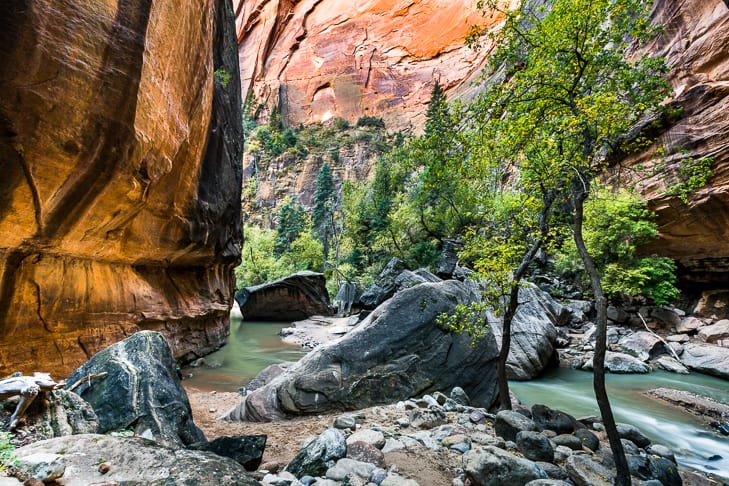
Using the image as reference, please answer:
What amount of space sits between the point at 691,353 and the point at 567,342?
157 inches

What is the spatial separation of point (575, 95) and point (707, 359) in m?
13.0

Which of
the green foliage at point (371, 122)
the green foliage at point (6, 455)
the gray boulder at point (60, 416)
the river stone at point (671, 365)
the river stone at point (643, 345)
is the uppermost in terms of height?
the green foliage at point (371, 122)

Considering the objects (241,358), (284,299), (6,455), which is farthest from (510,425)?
(284,299)

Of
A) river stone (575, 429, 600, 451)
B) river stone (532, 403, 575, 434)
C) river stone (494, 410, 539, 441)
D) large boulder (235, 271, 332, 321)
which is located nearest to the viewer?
river stone (494, 410, 539, 441)

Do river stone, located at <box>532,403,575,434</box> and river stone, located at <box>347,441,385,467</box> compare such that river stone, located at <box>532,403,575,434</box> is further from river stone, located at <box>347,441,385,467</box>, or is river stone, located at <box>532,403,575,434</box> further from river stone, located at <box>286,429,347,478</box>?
river stone, located at <box>286,429,347,478</box>

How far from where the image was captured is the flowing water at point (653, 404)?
6091 mm

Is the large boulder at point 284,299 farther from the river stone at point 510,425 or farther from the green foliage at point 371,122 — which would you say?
the green foliage at point 371,122

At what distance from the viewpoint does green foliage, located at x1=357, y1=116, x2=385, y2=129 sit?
61.7 meters

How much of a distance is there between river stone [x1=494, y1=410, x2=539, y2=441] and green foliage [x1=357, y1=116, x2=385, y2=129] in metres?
62.4

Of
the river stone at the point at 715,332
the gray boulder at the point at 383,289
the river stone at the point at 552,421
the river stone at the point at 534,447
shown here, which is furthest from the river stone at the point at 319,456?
the gray boulder at the point at 383,289

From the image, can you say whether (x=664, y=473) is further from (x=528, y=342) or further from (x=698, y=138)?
(x=698, y=138)

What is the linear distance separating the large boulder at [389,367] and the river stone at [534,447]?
2229mm

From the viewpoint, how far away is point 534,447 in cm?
395

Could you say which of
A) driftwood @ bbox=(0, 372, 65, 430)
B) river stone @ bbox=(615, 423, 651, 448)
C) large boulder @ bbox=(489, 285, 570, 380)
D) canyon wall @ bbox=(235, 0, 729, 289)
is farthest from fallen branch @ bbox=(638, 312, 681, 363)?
canyon wall @ bbox=(235, 0, 729, 289)
